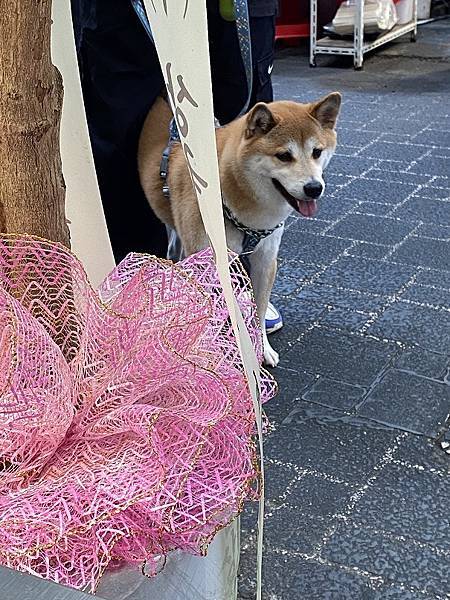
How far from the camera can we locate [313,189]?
90.2 inches

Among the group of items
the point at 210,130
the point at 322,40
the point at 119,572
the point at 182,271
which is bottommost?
the point at 322,40

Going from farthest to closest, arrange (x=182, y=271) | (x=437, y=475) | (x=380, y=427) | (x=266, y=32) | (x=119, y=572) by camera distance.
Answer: (x=266, y=32) < (x=380, y=427) < (x=437, y=475) < (x=182, y=271) < (x=119, y=572)

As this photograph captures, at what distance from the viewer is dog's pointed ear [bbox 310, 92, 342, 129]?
7.57ft

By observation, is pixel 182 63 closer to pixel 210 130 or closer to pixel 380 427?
pixel 210 130

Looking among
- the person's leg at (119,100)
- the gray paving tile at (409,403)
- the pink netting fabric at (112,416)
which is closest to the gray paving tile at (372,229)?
the person's leg at (119,100)

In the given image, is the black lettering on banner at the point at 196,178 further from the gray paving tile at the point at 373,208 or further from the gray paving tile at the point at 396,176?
the gray paving tile at the point at 396,176

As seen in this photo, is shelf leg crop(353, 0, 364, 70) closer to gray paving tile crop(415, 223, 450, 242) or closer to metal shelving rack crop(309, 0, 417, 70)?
metal shelving rack crop(309, 0, 417, 70)

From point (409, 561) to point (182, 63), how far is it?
1.29 m

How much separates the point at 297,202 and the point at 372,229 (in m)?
0.97

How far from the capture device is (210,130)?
59 centimetres

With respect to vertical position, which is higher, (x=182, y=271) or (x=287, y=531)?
(x=182, y=271)

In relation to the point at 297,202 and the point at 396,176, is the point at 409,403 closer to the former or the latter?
the point at 297,202

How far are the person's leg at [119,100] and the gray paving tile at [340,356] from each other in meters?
0.60

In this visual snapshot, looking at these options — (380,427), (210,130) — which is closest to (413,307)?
(380,427)
